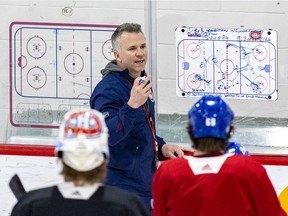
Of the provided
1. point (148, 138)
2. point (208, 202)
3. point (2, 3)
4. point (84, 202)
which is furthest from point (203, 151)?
point (2, 3)

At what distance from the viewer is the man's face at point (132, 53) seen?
400 cm

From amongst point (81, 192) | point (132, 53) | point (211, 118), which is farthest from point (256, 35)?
point (81, 192)

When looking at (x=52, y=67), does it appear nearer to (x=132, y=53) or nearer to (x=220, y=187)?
(x=132, y=53)

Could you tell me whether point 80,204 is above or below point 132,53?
below

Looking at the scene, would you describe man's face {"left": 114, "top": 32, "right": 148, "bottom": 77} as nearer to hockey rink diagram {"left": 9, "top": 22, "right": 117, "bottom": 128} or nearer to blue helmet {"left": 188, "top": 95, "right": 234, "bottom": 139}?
hockey rink diagram {"left": 9, "top": 22, "right": 117, "bottom": 128}

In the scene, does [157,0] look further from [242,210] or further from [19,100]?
[242,210]

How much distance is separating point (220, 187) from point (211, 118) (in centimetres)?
21

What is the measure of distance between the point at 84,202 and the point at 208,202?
44cm

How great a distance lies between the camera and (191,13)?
443 cm

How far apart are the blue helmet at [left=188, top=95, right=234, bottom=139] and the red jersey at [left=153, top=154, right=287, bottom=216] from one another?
7cm

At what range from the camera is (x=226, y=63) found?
449 cm

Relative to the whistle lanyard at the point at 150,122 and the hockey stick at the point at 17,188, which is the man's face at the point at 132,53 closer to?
the whistle lanyard at the point at 150,122

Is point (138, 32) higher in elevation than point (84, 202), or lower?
higher

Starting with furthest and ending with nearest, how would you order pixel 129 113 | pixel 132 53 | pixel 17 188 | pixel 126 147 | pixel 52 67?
pixel 52 67, pixel 132 53, pixel 126 147, pixel 129 113, pixel 17 188
